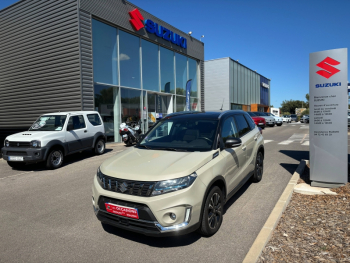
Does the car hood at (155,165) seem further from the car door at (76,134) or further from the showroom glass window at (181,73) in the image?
the showroom glass window at (181,73)

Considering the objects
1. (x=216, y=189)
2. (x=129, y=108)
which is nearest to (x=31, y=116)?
(x=129, y=108)

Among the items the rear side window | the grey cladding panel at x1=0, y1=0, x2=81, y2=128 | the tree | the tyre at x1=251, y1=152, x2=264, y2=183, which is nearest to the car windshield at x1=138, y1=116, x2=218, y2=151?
the tyre at x1=251, y1=152, x2=264, y2=183

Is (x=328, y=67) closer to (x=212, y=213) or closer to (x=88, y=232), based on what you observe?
(x=212, y=213)

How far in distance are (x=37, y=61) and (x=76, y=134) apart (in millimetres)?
7999

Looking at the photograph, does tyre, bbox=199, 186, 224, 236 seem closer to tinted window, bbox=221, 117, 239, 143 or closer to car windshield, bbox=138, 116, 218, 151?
car windshield, bbox=138, 116, 218, 151

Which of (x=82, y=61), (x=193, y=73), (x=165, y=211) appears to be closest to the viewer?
(x=165, y=211)

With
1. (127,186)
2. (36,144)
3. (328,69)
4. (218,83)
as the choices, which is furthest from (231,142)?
(218,83)

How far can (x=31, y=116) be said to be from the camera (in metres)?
15.1

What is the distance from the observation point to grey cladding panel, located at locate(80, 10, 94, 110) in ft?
42.2

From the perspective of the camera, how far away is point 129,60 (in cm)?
1580

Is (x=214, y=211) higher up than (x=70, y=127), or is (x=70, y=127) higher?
(x=70, y=127)

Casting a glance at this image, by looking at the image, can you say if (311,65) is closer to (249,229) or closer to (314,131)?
(314,131)

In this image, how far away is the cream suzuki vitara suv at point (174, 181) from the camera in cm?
299

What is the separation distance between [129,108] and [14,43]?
7905 mm
